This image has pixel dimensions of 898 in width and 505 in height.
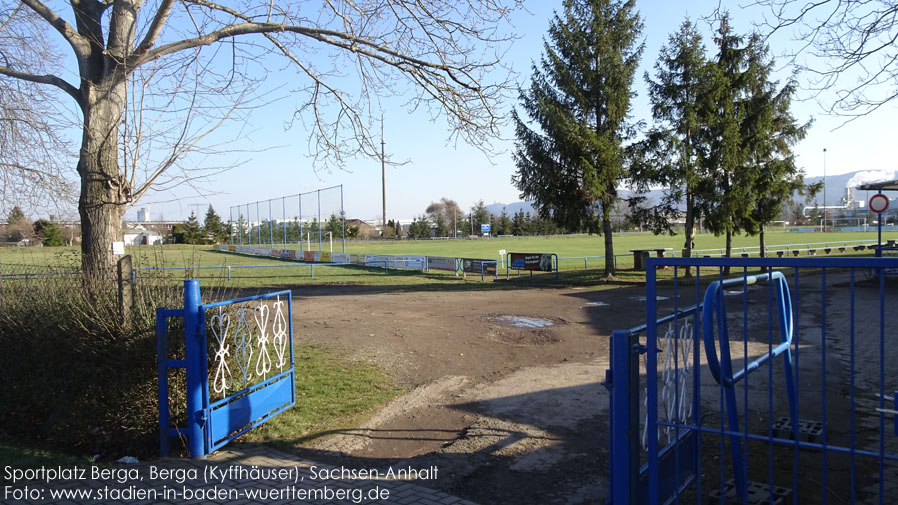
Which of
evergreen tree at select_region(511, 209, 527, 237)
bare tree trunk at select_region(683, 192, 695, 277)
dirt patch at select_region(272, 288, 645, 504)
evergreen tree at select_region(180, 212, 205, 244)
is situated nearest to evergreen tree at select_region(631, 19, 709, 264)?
bare tree trunk at select_region(683, 192, 695, 277)

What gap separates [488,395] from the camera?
7.43 meters

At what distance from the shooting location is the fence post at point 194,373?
17.6ft

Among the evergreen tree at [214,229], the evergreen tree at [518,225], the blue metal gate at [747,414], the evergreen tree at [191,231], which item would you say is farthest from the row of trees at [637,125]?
the evergreen tree at [518,225]

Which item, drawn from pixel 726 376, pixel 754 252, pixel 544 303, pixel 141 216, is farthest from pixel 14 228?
pixel 754 252

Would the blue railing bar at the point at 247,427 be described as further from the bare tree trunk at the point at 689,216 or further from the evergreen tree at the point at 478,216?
the evergreen tree at the point at 478,216

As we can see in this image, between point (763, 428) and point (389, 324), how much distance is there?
28.0 ft

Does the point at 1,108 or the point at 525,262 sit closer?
the point at 1,108

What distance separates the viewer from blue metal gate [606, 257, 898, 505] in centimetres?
346

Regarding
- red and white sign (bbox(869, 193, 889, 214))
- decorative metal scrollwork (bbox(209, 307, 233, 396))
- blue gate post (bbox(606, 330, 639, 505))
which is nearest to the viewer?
blue gate post (bbox(606, 330, 639, 505))

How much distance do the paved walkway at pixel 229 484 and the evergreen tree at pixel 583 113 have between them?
1940 centimetres

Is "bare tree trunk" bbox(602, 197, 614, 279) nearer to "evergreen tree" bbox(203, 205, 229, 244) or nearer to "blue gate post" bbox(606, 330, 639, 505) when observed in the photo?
"blue gate post" bbox(606, 330, 639, 505)

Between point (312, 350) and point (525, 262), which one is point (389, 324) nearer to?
point (312, 350)

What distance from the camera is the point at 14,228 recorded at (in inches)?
397

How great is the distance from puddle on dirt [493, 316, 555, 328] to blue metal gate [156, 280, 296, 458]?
702cm
